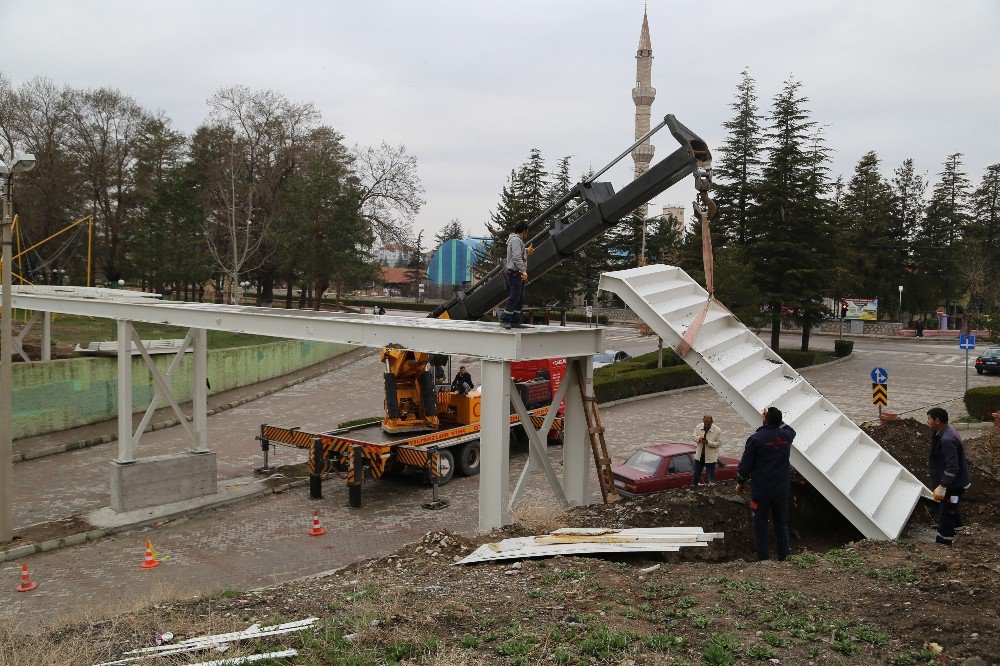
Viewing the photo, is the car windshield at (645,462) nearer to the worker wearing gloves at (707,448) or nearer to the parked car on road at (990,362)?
the worker wearing gloves at (707,448)

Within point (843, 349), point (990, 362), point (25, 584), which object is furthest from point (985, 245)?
point (25, 584)

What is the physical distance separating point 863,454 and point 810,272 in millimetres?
30144

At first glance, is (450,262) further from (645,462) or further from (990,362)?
(645,462)

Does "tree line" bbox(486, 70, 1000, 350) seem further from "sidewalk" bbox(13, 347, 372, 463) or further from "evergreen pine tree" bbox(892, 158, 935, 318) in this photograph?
"sidewalk" bbox(13, 347, 372, 463)

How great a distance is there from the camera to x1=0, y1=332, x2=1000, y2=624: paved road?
1069 cm

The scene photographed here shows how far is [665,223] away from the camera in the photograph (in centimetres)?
6394

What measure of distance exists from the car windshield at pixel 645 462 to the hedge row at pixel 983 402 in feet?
46.5

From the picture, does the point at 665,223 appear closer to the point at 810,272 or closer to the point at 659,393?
the point at 810,272

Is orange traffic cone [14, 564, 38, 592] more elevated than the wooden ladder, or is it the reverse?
the wooden ladder

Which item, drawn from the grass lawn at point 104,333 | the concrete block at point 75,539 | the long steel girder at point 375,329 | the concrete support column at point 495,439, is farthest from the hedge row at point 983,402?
the grass lawn at point 104,333

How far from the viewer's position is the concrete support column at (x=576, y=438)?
988 cm

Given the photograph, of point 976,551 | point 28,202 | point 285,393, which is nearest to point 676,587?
Answer: point 976,551

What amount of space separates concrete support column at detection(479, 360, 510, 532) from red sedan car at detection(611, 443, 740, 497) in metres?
4.06

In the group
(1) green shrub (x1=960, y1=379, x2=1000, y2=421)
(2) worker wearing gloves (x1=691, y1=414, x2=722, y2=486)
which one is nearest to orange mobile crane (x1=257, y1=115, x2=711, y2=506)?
(2) worker wearing gloves (x1=691, y1=414, x2=722, y2=486)
